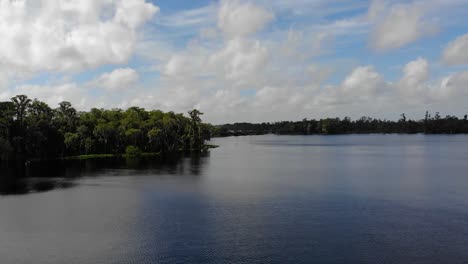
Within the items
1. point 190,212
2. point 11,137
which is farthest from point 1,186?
point 11,137

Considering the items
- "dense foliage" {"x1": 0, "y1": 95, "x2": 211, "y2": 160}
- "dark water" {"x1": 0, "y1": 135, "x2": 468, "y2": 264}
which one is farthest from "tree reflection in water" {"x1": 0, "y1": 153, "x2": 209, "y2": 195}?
"dense foliage" {"x1": 0, "y1": 95, "x2": 211, "y2": 160}

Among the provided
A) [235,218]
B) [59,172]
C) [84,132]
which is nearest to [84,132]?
[84,132]

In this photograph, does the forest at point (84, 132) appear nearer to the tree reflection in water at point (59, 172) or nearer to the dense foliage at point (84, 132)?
the dense foliage at point (84, 132)

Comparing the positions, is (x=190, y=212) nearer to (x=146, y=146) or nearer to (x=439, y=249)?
(x=439, y=249)

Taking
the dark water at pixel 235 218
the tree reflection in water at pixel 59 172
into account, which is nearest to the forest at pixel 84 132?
the tree reflection in water at pixel 59 172

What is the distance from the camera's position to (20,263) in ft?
112

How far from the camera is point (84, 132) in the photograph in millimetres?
133000

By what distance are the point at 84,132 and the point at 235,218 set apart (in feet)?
321

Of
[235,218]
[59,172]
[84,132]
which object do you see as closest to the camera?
[235,218]

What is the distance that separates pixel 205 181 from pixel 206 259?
43.1 m

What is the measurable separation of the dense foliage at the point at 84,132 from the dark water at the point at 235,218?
132 ft

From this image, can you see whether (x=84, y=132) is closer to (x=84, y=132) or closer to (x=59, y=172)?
(x=84, y=132)

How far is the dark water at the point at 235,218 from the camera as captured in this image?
Answer: 1423 inches

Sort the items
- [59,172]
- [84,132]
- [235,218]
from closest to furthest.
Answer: [235,218] → [59,172] → [84,132]
